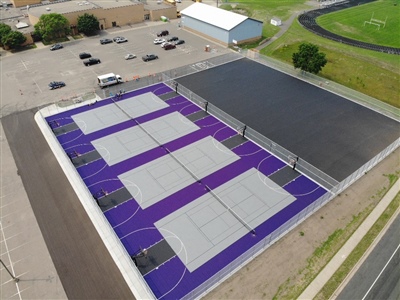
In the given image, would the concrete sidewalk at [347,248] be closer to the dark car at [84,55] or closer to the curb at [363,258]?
the curb at [363,258]

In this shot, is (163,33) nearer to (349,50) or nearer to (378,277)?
(349,50)

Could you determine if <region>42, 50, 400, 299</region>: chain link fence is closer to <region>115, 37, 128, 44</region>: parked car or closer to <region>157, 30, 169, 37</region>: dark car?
<region>157, 30, 169, 37</region>: dark car

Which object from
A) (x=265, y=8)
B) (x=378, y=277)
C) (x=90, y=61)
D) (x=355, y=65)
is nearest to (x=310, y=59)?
(x=355, y=65)

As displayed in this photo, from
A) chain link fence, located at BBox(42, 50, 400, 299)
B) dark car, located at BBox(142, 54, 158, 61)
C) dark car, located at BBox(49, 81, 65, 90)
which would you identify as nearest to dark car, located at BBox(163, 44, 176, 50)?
dark car, located at BBox(142, 54, 158, 61)

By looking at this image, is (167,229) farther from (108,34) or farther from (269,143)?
(108,34)

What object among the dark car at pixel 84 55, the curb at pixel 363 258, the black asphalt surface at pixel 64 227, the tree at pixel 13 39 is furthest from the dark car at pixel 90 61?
the curb at pixel 363 258
